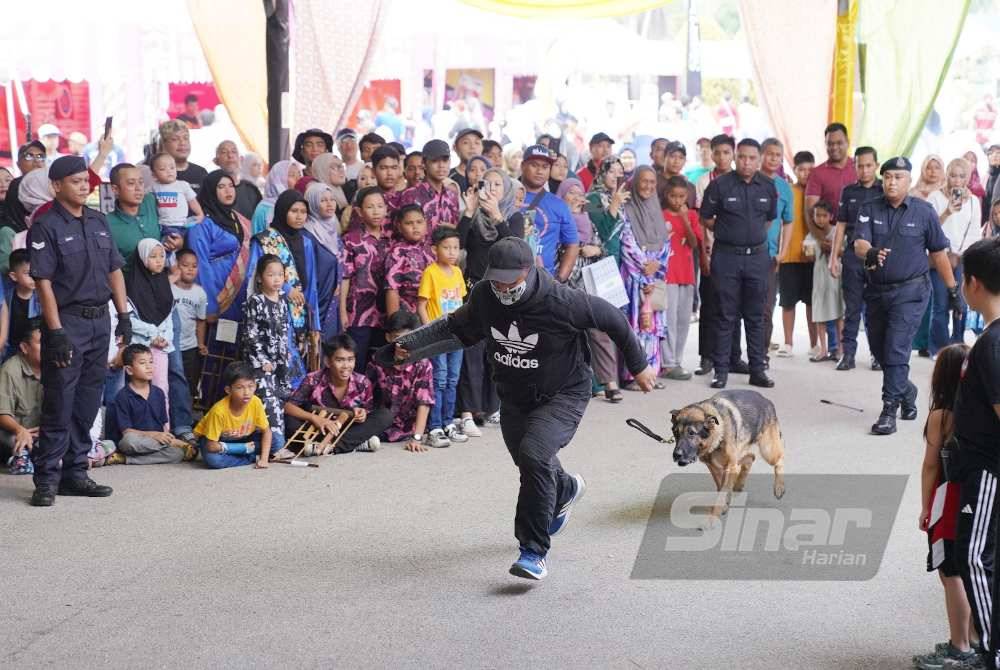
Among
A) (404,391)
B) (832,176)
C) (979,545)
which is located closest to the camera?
(979,545)

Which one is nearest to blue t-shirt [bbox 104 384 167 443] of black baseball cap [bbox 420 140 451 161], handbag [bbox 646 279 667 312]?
black baseball cap [bbox 420 140 451 161]

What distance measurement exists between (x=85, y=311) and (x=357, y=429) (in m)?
2.17

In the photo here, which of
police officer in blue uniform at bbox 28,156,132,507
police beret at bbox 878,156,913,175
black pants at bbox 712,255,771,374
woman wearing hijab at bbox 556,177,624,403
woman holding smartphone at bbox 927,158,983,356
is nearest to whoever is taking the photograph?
police officer in blue uniform at bbox 28,156,132,507

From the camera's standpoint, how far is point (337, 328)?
924 cm

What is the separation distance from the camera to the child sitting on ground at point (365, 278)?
29.0 feet

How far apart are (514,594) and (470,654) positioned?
29.9 inches

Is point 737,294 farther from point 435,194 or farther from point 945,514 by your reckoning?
point 945,514

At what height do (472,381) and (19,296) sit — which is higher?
(19,296)

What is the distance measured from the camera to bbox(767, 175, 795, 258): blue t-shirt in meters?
11.5

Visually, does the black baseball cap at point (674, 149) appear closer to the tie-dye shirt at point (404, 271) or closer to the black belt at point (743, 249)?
the black belt at point (743, 249)

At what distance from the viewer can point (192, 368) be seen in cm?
898

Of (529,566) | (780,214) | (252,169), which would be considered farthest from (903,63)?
(529,566)

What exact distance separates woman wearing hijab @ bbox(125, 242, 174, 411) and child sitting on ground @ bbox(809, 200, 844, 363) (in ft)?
20.8

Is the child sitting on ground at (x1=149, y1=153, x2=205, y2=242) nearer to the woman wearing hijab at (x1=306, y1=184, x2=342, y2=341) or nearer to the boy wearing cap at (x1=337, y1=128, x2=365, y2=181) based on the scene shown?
the woman wearing hijab at (x1=306, y1=184, x2=342, y2=341)
